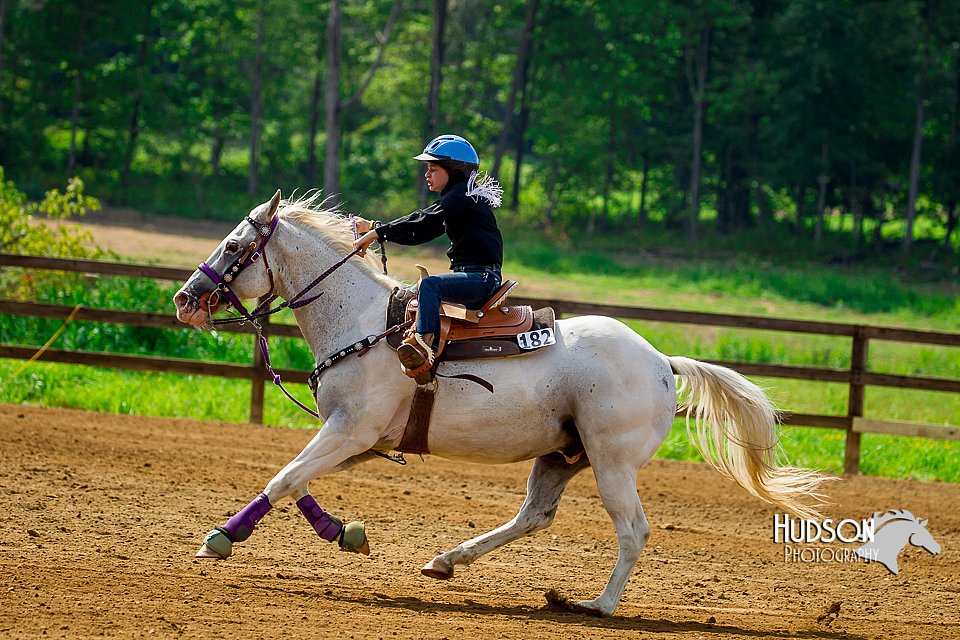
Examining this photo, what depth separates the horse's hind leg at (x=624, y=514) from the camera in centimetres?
598

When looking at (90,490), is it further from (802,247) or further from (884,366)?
(802,247)

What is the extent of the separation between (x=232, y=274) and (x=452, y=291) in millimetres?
1317

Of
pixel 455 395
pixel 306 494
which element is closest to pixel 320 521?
pixel 306 494

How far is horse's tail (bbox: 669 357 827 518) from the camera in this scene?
6523 millimetres

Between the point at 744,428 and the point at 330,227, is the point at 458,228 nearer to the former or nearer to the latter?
the point at 330,227

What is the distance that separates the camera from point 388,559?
6867mm

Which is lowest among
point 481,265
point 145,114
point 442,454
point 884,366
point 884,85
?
point 884,366

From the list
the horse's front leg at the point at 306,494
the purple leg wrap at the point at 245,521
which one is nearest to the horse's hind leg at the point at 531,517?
the horse's front leg at the point at 306,494

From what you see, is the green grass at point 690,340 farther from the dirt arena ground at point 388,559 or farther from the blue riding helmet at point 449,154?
the blue riding helmet at point 449,154

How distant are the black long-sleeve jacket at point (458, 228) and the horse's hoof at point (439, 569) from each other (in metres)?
1.75

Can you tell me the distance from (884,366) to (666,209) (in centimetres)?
2011

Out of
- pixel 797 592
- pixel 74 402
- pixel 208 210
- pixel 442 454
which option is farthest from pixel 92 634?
pixel 208 210

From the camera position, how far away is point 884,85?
34.6 metres

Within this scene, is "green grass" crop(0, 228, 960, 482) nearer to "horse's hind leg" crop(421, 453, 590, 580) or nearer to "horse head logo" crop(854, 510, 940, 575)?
"horse head logo" crop(854, 510, 940, 575)
